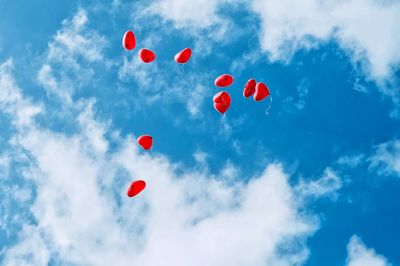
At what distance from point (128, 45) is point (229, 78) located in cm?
515

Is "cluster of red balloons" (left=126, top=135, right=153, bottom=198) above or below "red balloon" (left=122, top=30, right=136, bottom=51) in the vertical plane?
below

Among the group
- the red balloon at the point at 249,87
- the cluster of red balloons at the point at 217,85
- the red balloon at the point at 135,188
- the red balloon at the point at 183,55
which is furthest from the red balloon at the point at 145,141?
the red balloon at the point at 249,87

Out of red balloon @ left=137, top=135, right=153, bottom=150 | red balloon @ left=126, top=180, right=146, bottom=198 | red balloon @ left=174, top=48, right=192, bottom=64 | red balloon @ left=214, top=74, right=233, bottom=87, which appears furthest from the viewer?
red balloon @ left=137, top=135, right=153, bottom=150

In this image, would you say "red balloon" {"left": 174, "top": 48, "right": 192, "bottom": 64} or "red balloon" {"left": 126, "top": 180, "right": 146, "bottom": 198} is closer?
"red balloon" {"left": 126, "top": 180, "right": 146, "bottom": 198}

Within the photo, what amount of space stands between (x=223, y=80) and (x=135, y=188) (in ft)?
21.9

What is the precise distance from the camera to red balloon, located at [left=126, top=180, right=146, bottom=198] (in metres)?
27.7

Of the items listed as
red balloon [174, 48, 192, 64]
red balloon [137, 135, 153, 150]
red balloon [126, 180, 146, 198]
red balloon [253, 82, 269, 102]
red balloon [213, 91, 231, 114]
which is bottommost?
red balloon [126, 180, 146, 198]

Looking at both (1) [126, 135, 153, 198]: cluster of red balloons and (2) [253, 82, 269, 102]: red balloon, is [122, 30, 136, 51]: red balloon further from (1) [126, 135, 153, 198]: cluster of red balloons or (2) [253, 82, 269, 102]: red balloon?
(2) [253, 82, 269, 102]: red balloon

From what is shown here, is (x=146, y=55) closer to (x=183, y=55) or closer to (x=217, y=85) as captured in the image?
(x=183, y=55)

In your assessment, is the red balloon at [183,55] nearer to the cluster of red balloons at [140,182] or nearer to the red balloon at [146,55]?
the red balloon at [146,55]

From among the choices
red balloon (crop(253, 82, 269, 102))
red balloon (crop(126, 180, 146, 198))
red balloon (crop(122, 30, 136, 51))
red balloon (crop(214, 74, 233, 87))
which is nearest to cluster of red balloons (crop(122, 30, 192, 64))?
red balloon (crop(122, 30, 136, 51))

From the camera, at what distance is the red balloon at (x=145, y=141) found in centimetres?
2856

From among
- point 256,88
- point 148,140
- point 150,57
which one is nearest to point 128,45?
point 150,57

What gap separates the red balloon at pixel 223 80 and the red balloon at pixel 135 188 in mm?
5975
